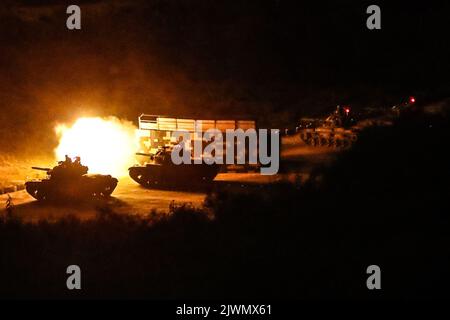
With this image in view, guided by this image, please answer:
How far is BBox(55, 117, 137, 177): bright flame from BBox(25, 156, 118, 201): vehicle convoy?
458 centimetres

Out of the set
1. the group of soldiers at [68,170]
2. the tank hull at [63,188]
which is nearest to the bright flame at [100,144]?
the group of soldiers at [68,170]

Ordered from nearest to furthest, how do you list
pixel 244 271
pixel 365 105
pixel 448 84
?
pixel 244 271, pixel 365 105, pixel 448 84

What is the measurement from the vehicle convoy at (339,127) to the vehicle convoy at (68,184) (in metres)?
11.7

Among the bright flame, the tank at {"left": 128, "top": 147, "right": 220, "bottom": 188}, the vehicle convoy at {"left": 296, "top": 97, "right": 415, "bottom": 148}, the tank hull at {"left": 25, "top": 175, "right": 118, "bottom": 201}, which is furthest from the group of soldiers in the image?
the vehicle convoy at {"left": 296, "top": 97, "right": 415, "bottom": 148}

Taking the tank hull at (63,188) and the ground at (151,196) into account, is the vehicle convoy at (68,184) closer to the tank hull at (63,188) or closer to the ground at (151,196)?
the tank hull at (63,188)

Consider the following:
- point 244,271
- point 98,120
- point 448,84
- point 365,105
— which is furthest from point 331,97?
point 244,271

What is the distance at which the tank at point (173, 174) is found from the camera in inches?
1024

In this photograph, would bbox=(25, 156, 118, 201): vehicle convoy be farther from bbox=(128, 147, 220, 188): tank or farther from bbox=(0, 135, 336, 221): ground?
bbox=(128, 147, 220, 188): tank

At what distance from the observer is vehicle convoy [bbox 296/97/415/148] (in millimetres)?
32031

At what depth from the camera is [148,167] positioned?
85.9 feet

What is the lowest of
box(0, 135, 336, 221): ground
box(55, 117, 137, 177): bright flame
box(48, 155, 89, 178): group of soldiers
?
box(0, 135, 336, 221): ground

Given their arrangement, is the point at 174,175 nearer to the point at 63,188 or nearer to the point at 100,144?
the point at 63,188
